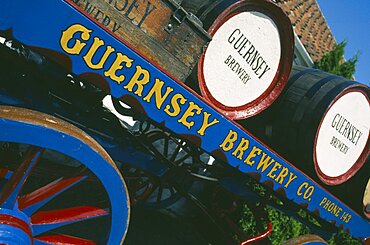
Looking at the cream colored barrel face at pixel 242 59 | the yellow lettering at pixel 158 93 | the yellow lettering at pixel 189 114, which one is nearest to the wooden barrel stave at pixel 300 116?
the cream colored barrel face at pixel 242 59

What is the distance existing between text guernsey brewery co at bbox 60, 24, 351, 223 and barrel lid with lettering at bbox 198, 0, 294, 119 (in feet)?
0.57

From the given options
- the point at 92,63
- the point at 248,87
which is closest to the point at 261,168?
the point at 248,87

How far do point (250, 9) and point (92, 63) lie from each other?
0.95 meters

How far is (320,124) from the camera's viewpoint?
276cm

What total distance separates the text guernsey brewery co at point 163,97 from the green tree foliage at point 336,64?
4743 mm

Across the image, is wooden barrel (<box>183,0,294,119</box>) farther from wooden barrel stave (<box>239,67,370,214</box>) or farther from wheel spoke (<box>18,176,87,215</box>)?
wheel spoke (<box>18,176,87,215</box>)

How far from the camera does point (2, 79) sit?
6.33ft

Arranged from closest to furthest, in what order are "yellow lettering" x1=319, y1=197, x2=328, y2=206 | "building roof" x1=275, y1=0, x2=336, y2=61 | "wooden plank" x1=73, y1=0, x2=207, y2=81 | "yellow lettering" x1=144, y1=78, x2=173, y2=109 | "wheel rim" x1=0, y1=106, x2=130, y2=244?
"wheel rim" x1=0, y1=106, x2=130, y2=244 < "wooden plank" x1=73, y1=0, x2=207, y2=81 < "yellow lettering" x1=144, y1=78, x2=173, y2=109 < "yellow lettering" x1=319, y1=197, x2=328, y2=206 < "building roof" x1=275, y1=0, x2=336, y2=61

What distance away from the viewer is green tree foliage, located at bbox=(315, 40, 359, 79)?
704 centimetres

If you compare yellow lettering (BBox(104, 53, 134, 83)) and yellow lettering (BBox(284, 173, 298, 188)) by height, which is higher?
yellow lettering (BBox(284, 173, 298, 188))

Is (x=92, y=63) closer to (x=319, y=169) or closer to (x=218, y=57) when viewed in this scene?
(x=218, y=57)

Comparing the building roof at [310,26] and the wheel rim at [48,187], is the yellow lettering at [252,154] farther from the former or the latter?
the building roof at [310,26]

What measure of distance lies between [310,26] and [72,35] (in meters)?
6.86

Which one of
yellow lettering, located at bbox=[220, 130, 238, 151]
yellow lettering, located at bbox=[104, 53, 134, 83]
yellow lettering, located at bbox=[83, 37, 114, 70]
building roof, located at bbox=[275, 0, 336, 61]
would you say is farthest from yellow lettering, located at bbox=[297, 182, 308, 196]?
building roof, located at bbox=[275, 0, 336, 61]
